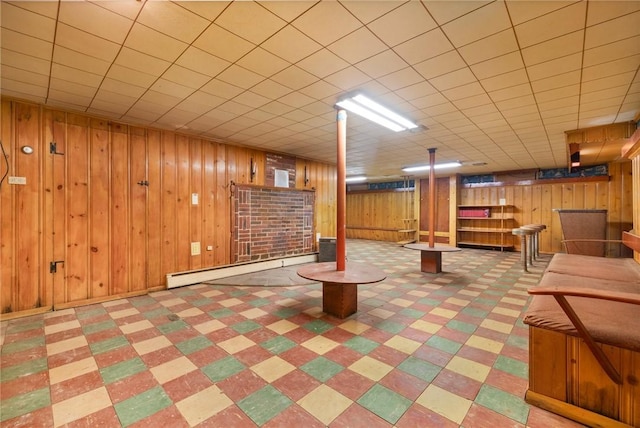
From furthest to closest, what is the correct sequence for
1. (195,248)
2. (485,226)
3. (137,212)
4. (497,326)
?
(485,226)
(195,248)
(137,212)
(497,326)

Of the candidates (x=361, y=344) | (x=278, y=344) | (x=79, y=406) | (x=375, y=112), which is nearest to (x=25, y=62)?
(x=79, y=406)

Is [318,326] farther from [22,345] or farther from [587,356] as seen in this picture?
[22,345]

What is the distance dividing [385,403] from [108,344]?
2684 mm

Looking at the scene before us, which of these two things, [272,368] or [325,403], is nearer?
[325,403]

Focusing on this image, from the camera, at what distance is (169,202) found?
4754 millimetres

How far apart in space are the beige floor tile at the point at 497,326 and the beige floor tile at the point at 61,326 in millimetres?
4660

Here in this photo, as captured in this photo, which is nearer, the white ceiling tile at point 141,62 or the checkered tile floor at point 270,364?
the checkered tile floor at point 270,364

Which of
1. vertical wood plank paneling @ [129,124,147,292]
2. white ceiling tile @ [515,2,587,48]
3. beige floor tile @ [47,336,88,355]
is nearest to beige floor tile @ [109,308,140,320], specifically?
beige floor tile @ [47,336,88,355]

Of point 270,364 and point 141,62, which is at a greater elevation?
point 141,62

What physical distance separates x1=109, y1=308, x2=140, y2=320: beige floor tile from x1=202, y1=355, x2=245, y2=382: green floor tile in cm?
189

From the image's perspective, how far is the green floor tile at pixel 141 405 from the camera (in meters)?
1.72

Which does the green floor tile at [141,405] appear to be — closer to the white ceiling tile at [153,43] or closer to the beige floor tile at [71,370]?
the beige floor tile at [71,370]

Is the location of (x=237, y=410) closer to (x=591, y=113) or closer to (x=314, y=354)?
(x=314, y=354)

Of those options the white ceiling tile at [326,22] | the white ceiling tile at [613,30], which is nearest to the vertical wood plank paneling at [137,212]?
the white ceiling tile at [326,22]
